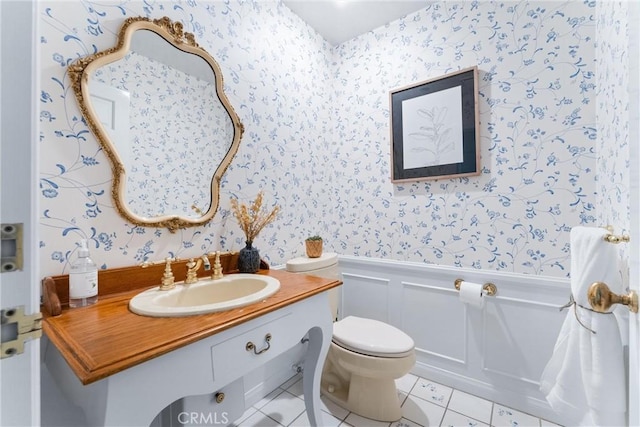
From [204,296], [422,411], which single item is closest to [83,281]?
[204,296]

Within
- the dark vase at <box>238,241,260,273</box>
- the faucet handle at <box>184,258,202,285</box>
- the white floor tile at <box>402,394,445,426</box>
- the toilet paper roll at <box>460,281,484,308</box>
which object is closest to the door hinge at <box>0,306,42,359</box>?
the faucet handle at <box>184,258,202,285</box>

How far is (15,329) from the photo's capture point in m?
0.41

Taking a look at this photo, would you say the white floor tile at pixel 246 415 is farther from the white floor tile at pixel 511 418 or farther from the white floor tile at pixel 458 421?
the white floor tile at pixel 511 418

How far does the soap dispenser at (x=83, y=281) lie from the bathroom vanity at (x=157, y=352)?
0.10 ft

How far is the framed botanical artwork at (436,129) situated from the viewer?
1.57 metres

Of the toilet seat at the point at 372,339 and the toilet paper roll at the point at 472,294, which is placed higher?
the toilet paper roll at the point at 472,294

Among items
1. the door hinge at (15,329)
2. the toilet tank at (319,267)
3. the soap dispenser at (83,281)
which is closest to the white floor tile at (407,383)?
the toilet tank at (319,267)

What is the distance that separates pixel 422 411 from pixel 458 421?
174mm

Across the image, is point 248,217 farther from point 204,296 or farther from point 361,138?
point 361,138

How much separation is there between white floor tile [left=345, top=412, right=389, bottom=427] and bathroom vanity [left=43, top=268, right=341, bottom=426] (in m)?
0.63

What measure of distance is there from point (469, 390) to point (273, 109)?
2080 mm

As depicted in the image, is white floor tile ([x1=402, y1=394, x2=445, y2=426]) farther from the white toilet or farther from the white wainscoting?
the white wainscoting

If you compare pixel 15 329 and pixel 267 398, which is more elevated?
pixel 15 329

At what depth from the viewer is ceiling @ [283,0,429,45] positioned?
5.65 ft
